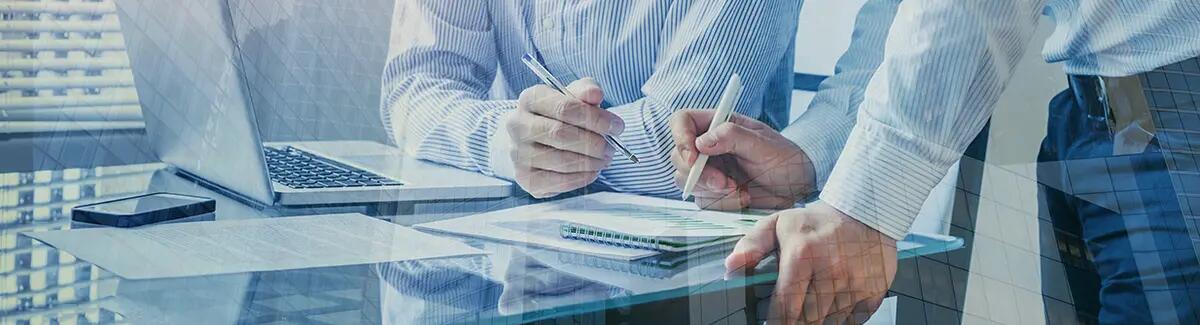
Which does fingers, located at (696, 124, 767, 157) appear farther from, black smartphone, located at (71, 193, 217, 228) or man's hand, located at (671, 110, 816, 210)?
black smartphone, located at (71, 193, 217, 228)

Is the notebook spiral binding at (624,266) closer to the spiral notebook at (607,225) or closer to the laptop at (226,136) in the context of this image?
the spiral notebook at (607,225)

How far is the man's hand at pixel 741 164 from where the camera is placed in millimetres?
820

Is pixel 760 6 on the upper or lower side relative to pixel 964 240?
upper

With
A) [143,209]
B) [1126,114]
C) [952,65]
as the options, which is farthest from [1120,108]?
[143,209]

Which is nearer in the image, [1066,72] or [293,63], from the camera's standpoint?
[1066,72]

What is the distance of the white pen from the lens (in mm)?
829

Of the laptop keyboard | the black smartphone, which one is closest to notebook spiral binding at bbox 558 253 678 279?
the laptop keyboard

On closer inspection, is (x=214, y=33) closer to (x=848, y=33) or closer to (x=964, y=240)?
(x=848, y=33)

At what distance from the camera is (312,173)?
94 cm

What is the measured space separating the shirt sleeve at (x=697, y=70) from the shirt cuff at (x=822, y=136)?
4cm

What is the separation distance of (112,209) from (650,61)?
0.47m

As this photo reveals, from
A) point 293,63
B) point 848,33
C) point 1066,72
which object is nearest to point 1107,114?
point 1066,72

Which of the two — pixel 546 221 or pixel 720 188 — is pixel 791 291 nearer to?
pixel 720 188

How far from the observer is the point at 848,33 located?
0.82 metres
